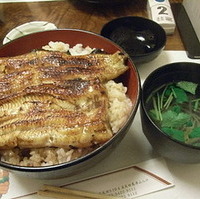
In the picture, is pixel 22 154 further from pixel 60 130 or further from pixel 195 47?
pixel 195 47

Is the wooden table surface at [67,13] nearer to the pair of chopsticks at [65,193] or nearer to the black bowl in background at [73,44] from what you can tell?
the black bowl in background at [73,44]

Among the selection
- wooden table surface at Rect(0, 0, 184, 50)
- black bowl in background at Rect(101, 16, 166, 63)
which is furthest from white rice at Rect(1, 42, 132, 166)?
wooden table surface at Rect(0, 0, 184, 50)

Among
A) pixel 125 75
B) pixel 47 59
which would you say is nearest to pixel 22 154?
pixel 47 59

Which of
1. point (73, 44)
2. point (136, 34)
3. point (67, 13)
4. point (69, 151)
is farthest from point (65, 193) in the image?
point (67, 13)

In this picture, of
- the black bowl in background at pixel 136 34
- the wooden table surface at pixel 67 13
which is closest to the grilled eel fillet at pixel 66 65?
the black bowl in background at pixel 136 34

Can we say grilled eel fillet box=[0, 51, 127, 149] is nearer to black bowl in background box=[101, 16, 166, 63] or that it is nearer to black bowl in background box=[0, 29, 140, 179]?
black bowl in background box=[0, 29, 140, 179]
